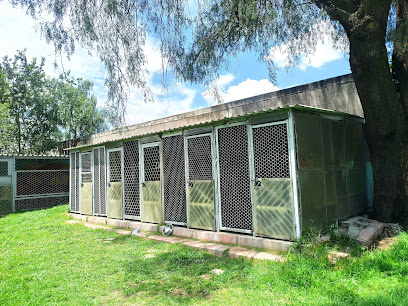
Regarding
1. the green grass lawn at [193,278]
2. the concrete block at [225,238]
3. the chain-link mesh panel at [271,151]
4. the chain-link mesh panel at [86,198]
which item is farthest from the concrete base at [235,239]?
the chain-link mesh panel at [86,198]

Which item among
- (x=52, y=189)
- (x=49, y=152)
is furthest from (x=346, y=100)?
(x=49, y=152)

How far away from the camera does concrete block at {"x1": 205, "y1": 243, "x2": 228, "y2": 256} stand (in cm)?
477

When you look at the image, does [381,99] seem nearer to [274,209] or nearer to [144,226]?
[274,209]

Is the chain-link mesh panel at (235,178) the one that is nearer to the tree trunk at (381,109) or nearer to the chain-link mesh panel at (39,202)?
the tree trunk at (381,109)

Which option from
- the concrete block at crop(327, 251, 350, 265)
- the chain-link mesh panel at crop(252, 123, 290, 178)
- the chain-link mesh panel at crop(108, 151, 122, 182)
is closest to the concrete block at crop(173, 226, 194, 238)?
the chain-link mesh panel at crop(252, 123, 290, 178)

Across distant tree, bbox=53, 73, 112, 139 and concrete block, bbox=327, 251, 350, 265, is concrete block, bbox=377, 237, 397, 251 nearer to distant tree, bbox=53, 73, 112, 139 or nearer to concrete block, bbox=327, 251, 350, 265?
concrete block, bbox=327, 251, 350, 265

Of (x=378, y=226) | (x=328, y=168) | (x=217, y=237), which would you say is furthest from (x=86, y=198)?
(x=378, y=226)

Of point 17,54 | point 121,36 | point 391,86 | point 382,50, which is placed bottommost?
point 391,86

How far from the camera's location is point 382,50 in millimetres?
4777

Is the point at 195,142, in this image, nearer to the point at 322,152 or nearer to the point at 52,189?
the point at 322,152

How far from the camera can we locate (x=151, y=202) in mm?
6953

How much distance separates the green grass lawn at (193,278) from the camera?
3115 millimetres

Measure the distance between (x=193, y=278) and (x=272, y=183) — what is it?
6.30 ft

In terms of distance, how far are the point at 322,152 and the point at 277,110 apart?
123 centimetres
